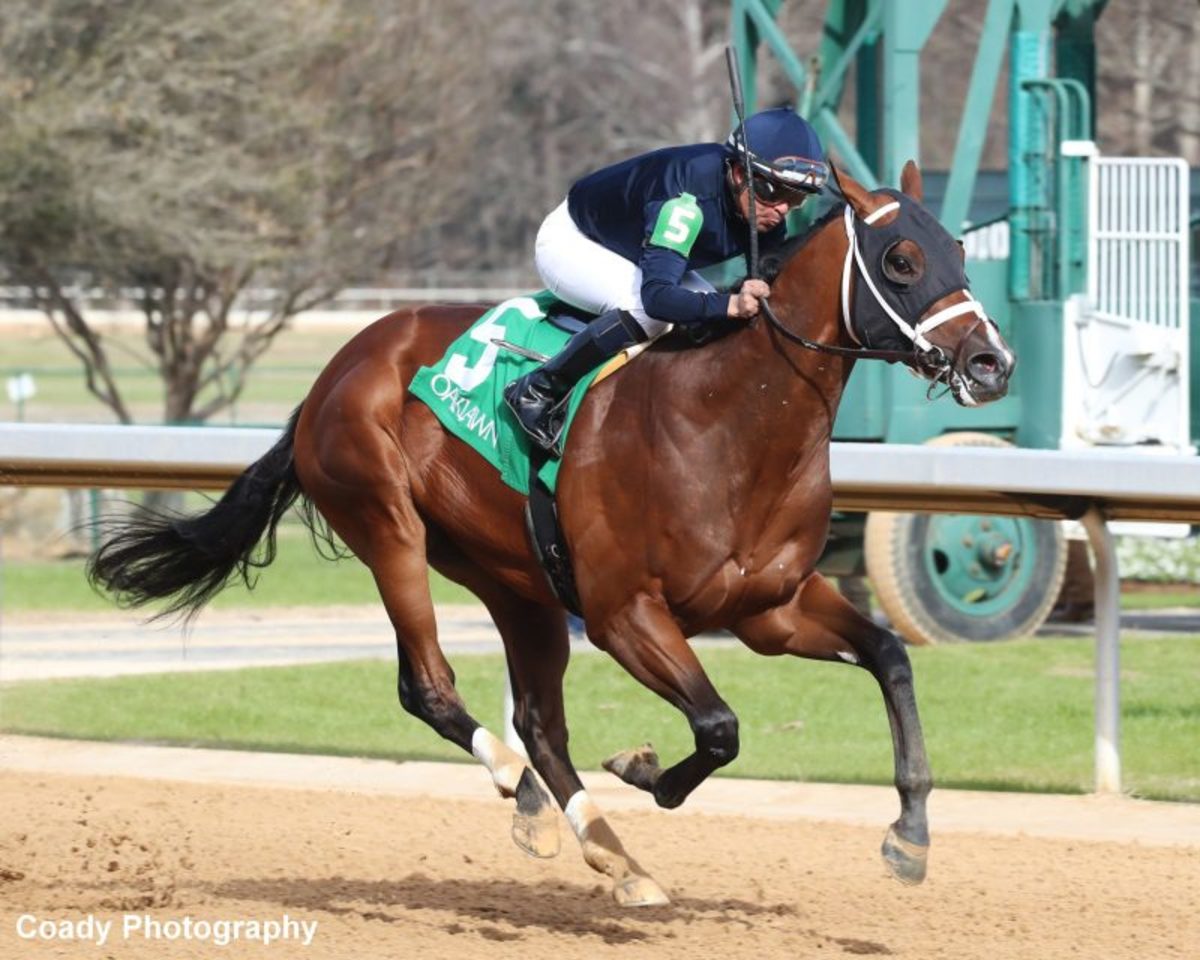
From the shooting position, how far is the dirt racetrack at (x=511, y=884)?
506cm

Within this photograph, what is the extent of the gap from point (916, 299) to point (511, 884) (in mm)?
2022

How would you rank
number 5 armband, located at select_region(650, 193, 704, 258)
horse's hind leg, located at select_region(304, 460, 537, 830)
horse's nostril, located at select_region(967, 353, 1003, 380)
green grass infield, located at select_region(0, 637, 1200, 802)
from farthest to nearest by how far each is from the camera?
green grass infield, located at select_region(0, 637, 1200, 802)
horse's hind leg, located at select_region(304, 460, 537, 830)
number 5 armband, located at select_region(650, 193, 704, 258)
horse's nostril, located at select_region(967, 353, 1003, 380)

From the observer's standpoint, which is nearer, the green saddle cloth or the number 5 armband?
the number 5 armband

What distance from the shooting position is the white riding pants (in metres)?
5.42

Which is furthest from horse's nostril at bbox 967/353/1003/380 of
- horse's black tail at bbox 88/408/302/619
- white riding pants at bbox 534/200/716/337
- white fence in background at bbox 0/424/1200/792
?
horse's black tail at bbox 88/408/302/619

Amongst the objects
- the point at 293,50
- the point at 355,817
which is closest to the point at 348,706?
the point at 355,817

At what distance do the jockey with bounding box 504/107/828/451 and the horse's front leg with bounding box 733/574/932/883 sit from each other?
0.67 metres

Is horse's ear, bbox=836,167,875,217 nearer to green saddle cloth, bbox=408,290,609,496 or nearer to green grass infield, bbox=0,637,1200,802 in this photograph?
green saddle cloth, bbox=408,290,609,496

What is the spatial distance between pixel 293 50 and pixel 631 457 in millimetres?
13420

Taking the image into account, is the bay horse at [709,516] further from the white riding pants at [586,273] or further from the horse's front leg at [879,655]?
the white riding pants at [586,273]

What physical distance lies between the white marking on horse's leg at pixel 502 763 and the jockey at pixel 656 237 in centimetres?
75

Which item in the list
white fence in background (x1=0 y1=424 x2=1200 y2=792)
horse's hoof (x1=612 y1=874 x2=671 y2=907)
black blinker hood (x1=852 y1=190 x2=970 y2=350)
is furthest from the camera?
white fence in background (x1=0 y1=424 x2=1200 y2=792)

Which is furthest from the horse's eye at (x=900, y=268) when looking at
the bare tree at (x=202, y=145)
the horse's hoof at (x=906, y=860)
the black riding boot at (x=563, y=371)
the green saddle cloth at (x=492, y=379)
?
the bare tree at (x=202, y=145)

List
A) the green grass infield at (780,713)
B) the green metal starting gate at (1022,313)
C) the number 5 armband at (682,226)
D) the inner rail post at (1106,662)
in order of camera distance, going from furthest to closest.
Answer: the green metal starting gate at (1022,313), the green grass infield at (780,713), the inner rail post at (1106,662), the number 5 armband at (682,226)
